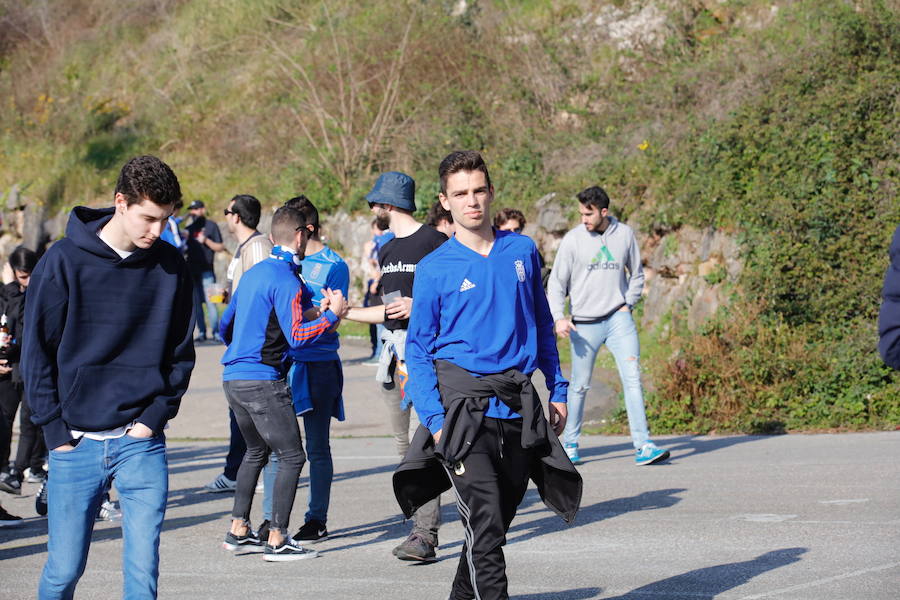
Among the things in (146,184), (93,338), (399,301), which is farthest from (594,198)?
(93,338)

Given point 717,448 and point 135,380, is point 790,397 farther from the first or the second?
point 135,380

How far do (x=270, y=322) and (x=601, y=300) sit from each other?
11.9 feet

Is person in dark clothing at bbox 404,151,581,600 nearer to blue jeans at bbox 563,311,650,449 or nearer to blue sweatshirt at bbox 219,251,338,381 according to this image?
blue sweatshirt at bbox 219,251,338,381

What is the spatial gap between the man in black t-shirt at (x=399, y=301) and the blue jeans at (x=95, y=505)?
245cm

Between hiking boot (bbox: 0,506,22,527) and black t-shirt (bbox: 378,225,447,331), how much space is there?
3.43 meters

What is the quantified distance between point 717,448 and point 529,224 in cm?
850

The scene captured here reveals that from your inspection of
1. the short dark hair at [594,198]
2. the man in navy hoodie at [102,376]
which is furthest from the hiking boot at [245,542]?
the short dark hair at [594,198]

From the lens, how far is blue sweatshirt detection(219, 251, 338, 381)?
263 inches

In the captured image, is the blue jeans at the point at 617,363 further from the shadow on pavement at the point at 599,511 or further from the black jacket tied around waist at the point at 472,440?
the black jacket tied around waist at the point at 472,440

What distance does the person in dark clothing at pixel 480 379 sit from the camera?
476cm

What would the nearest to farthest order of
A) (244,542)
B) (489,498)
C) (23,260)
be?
1. (489,498)
2. (244,542)
3. (23,260)

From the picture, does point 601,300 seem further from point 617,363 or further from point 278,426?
point 278,426

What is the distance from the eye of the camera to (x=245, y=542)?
7.24 m

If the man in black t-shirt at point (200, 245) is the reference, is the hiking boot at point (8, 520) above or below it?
below
